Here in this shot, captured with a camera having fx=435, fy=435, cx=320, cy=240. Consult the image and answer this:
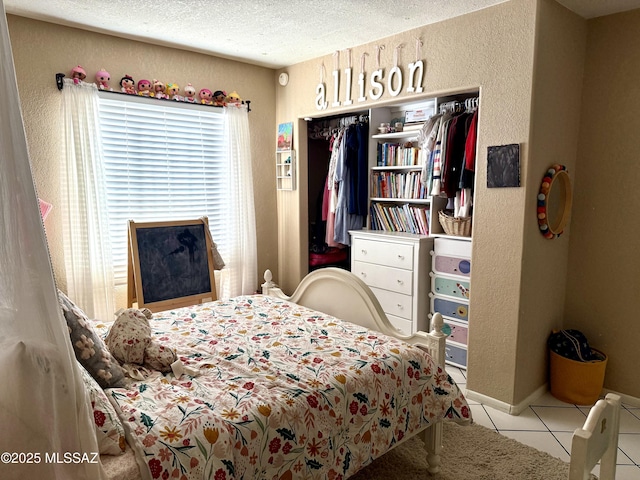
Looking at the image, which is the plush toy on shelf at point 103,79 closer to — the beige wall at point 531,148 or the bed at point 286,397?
the beige wall at point 531,148

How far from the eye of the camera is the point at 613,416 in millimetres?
1107

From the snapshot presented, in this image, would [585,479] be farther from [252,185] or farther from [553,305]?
[252,185]

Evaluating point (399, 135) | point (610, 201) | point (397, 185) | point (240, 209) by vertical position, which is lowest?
point (240, 209)

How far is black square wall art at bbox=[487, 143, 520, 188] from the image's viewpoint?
2.61 metres

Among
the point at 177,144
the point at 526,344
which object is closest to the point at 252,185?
A: the point at 177,144

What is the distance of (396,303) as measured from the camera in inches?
142

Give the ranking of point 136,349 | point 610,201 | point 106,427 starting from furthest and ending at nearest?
1. point 610,201
2. point 136,349
3. point 106,427

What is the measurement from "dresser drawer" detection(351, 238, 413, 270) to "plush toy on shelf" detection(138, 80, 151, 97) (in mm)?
2128

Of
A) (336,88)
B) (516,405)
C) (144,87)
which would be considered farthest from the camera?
(336,88)

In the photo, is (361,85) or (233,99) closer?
(361,85)

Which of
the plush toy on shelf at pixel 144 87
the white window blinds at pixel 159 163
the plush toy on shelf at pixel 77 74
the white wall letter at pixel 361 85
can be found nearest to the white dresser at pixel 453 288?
the white wall letter at pixel 361 85

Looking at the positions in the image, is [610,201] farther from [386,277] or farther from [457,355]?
[386,277]

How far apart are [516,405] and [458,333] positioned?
65cm

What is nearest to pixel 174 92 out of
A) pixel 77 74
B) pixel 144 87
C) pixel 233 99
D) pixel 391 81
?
pixel 144 87
